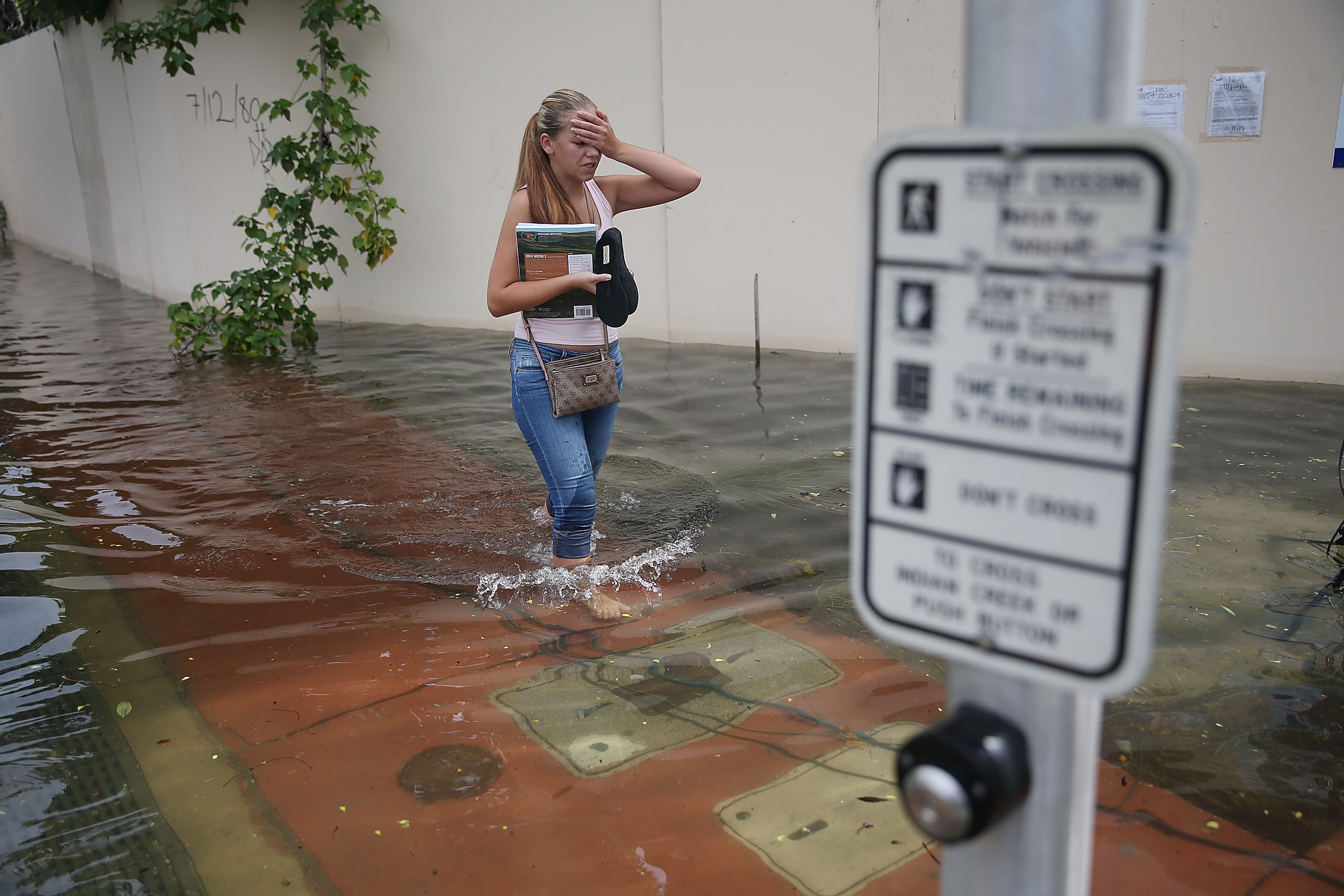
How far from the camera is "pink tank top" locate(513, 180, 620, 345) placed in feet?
12.0

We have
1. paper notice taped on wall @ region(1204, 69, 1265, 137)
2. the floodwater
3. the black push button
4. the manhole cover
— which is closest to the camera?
the black push button

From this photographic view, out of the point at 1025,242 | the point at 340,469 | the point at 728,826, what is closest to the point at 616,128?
the point at 340,469

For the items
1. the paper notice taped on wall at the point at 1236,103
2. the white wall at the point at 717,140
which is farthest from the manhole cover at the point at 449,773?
the paper notice taped on wall at the point at 1236,103

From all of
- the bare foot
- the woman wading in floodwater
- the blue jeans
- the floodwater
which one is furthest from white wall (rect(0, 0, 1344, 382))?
the bare foot

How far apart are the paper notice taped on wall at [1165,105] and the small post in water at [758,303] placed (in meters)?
3.11

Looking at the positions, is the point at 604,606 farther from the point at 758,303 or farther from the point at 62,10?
the point at 62,10

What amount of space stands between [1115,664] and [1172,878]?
168 centimetres

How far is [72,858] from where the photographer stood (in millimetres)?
2404

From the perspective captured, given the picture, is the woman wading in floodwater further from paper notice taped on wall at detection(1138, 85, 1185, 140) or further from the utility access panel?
paper notice taped on wall at detection(1138, 85, 1185, 140)

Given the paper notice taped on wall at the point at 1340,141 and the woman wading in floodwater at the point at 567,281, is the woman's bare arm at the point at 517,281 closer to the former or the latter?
the woman wading in floodwater at the point at 567,281

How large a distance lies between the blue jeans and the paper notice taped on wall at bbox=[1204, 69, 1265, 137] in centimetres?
488

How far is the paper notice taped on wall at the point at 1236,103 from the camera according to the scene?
6.29 metres

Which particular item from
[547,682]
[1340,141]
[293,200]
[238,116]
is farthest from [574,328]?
[238,116]

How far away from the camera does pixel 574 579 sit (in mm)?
3994
